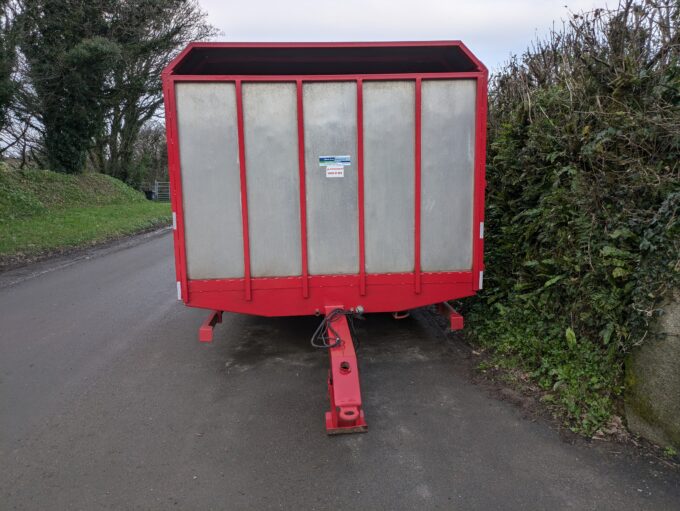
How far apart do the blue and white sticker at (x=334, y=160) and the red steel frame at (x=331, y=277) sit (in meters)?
0.11

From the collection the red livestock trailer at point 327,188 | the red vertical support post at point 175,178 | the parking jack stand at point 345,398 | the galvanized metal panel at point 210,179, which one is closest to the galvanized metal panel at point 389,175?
the red livestock trailer at point 327,188

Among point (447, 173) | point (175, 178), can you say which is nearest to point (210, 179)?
point (175, 178)

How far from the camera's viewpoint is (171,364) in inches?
215

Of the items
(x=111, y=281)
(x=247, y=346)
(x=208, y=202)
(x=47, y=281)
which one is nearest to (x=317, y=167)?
(x=208, y=202)

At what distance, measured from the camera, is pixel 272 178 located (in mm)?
4512

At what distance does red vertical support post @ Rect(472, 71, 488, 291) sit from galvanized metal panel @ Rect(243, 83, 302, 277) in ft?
5.15

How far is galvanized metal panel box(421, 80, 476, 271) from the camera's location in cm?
448

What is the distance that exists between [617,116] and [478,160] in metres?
1.14

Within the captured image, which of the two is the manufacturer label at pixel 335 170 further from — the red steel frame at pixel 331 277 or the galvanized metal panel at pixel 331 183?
the red steel frame at pixel 331 277

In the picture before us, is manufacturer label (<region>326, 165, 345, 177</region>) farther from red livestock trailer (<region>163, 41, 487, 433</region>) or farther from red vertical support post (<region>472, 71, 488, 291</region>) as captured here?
red vertical support post (<region>472, 71, 488, 291</region>)

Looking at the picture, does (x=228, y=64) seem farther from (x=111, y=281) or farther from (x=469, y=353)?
(x=111, y=281)

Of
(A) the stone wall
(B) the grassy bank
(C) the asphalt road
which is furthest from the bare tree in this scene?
(A) the stone wall

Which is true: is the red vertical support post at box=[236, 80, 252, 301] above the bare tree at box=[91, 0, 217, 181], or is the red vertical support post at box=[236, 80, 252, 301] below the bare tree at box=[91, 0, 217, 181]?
below

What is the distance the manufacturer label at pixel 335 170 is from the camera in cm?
452
